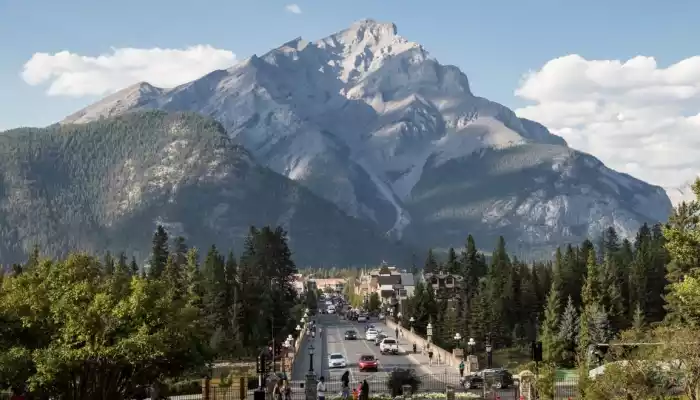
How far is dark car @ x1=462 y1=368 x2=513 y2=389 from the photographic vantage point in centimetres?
5670

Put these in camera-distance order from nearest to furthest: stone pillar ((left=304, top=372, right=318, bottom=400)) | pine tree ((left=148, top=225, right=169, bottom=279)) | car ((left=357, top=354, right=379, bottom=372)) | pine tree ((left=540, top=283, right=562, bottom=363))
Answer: stone pillar ((left=304, top=372, right=318, bottom=400))
car ((left=357, top=354, right=379, bottom=372))
pine tree ((left=540, top=283, right=562, bottom=363))
pine tree ((left=148, top=225, right=169, bottom=279))

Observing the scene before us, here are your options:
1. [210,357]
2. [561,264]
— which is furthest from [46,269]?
[561,264]

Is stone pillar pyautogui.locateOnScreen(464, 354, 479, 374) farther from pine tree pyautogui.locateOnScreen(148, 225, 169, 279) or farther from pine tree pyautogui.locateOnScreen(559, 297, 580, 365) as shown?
pine tree pyautogui.locateOnScreen(148, 225, 169, 279)

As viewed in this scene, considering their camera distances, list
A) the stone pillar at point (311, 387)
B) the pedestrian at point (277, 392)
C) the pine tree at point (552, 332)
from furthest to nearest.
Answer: the pine tree at point (552, 332) → the stone pillar at point (311, 387) → the pedestrian at point (277, 392)

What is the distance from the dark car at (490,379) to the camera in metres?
56.7

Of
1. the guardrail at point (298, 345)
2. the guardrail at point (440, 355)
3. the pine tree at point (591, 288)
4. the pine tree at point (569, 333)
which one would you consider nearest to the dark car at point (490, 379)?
the guardrail at point (440, 355)

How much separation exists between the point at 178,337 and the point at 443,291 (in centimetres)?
11124

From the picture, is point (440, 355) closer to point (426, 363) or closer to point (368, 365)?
point (426, 363)

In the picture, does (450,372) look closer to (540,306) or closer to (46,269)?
(46,269)

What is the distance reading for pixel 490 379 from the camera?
56.6 m

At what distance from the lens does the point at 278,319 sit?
4205 inches

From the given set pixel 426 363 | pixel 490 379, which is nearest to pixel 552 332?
pixel 426 363

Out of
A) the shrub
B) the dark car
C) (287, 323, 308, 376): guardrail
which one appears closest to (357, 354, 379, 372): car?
(287, 323, 308, 376): guardrail

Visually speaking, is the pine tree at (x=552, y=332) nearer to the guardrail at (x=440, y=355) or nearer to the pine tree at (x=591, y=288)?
the pine tree at (x=591, y=288)
